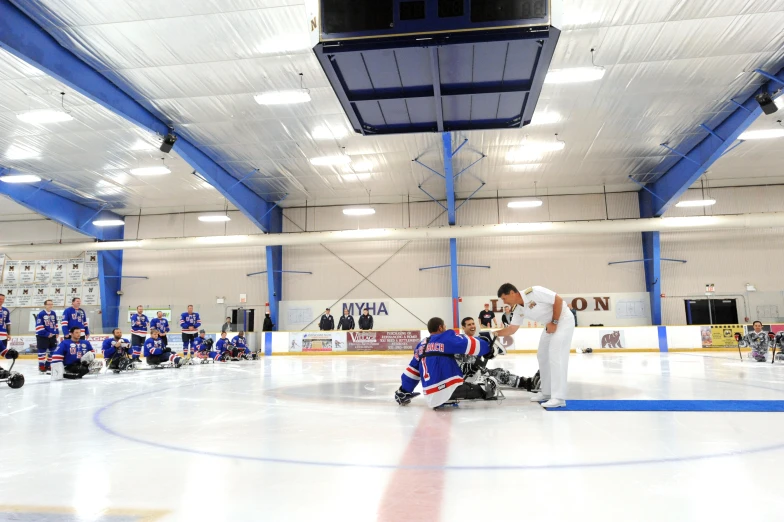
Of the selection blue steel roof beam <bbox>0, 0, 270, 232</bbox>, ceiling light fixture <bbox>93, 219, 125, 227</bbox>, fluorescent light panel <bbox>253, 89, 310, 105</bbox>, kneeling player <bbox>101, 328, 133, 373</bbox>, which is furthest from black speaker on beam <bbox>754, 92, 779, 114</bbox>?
ceiling light fixture <bbox>93, 219, 125, 227</bbox>

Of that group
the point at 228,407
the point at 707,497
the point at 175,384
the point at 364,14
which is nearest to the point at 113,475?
the point at 228,407

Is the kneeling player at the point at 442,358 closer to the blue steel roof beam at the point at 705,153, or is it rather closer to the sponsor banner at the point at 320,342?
Answer: the blue steel roof beam at the point at 705,153

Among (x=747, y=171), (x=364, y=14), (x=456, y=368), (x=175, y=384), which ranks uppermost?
(x=747, y=171)

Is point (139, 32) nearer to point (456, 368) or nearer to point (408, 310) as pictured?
point (456, 368)

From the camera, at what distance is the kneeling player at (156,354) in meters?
15.0

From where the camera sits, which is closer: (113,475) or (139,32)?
(113,475)

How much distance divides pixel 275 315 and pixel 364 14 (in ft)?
72.9

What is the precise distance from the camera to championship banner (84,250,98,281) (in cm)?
2761

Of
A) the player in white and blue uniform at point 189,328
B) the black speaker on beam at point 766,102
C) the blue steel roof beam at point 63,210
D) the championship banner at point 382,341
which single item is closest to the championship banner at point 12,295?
the blue steel roof beam at point 63,210

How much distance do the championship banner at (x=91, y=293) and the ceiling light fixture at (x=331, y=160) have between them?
653 inches

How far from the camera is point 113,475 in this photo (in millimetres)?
3666

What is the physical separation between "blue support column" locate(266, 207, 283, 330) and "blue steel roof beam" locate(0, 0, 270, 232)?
260 inches

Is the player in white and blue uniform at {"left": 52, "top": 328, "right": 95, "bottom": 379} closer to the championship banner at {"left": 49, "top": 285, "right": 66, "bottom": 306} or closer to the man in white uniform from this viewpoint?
the man in white uniform

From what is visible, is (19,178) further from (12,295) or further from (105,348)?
(12,295)
